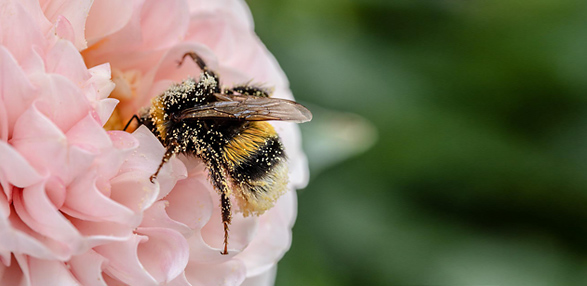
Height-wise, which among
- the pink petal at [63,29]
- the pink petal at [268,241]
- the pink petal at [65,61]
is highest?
the pink petal at [63,29]

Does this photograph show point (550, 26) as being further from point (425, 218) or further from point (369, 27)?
point (425, 218)

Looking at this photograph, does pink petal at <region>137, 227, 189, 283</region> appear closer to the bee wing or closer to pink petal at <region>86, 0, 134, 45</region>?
the bee wing

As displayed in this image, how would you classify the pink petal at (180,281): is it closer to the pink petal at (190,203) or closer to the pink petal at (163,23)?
the pink petal at (190,203)

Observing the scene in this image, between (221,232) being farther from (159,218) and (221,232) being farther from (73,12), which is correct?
(73,12)

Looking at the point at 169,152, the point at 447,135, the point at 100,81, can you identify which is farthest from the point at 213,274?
the point at 447,135

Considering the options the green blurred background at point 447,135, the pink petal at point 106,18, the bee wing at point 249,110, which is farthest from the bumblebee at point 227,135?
the green blurred background at point 447,135

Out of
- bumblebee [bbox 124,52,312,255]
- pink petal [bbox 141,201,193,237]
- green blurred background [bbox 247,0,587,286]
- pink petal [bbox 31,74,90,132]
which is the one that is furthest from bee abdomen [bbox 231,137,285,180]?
green blurred background [bbox 247,0,587,286]
